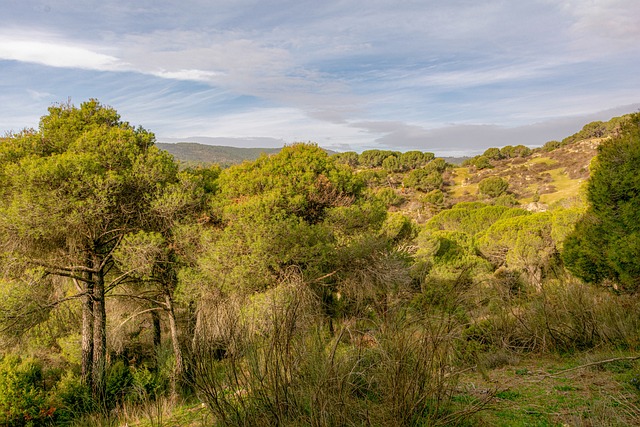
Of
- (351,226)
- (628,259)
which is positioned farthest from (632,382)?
(351,226)

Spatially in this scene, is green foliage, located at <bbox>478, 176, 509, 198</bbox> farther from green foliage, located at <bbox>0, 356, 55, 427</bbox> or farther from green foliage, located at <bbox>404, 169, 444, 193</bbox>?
green foliage, located at <bbox>0, 356, 55, 427</bbox>

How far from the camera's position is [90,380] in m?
8.77

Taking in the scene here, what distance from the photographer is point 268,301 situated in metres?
8.63

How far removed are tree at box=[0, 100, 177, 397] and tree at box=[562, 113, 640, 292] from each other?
10.7 m

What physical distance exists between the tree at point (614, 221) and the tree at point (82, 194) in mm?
10738

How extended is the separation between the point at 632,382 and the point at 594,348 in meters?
1.86

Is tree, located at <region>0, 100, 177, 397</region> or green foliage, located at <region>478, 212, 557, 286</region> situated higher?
tree, located at <region>0, 100, 177, 397</region>

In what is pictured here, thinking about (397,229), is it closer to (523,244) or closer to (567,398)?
(523,244)

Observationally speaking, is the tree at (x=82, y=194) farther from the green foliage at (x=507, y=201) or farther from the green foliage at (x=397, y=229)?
the green foliage at (x=507, y=201)

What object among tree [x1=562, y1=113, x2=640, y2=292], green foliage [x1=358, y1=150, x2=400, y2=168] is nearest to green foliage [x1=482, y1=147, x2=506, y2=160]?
green foliage [x1=358, y1=150, x2=400, y2=168]

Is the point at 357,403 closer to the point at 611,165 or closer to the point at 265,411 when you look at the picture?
the point at 265,411

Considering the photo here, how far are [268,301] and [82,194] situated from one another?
481 cm

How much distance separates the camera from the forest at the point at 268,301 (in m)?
2.69

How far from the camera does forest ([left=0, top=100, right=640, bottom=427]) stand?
106 inches
